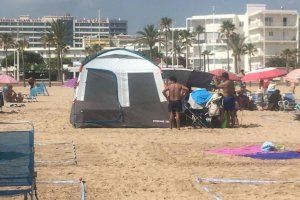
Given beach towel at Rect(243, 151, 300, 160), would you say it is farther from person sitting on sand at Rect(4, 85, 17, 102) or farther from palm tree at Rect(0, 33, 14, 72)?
palm tree at Rect(0, 33, 14, 72)

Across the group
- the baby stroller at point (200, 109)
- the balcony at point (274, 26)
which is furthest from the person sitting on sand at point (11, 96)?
the balcony at point (274, 26)

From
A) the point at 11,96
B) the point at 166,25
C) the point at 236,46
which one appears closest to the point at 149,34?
the point at 166,25

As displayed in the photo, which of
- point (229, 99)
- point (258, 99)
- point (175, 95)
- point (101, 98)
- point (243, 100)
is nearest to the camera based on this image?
point (175, 95)

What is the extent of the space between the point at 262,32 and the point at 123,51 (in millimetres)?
83994

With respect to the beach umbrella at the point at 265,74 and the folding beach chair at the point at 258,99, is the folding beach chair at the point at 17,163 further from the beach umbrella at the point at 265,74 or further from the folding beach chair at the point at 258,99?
the beach umbrella at the point at 265,74

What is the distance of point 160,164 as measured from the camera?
940cm

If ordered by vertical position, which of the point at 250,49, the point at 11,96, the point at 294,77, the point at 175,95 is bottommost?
the point at 11,96

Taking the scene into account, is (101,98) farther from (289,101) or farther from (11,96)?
(11,96)

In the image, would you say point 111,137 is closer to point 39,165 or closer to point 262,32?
point 39,165

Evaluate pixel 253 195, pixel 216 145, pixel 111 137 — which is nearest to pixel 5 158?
pixel 253 195

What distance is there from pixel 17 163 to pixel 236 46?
318 feet

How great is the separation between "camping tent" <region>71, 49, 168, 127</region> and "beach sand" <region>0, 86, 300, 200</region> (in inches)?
20.2

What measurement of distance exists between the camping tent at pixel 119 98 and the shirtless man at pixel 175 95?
64 centimetres

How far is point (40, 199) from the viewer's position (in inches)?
266
